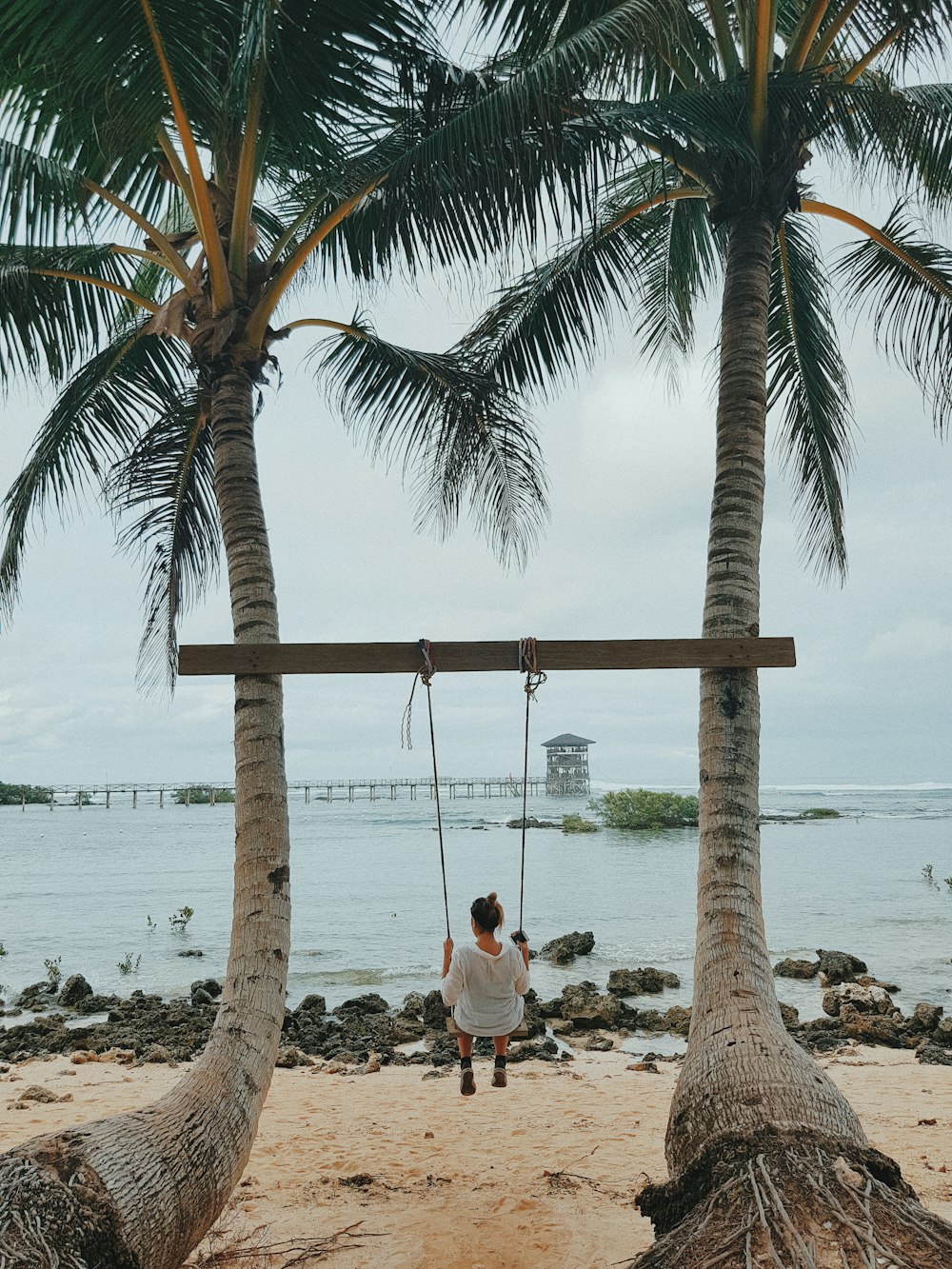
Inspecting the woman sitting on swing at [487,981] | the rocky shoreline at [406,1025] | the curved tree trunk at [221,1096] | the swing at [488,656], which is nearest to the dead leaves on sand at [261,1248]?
the curved tree trunk at [221,1096]

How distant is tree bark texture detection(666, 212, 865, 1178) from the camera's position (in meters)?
3.52

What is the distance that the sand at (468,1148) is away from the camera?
4.32 m

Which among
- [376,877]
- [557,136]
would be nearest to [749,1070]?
[557,136]

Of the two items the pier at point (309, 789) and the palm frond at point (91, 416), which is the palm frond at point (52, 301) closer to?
the palm frond at point (91, 416)

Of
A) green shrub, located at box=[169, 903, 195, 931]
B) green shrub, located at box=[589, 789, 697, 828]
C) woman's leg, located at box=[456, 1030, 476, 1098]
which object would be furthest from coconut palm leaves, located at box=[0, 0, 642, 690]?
green shrub, located at box=[589, 789, 697, 828]

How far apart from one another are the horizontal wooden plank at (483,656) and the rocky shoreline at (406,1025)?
503 cm

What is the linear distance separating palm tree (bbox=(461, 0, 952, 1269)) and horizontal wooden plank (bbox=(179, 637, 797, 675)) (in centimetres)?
24

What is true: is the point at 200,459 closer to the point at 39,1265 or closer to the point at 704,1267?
the point at 39,1265

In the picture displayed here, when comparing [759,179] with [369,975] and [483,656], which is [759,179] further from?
[369,975]

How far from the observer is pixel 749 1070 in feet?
12.0

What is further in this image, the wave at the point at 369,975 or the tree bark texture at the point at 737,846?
the wave at the point at 369,975

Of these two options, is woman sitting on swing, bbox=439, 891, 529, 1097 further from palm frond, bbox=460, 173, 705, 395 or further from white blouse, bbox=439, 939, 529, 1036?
palm frond, bbox=460, 173, 705, 395

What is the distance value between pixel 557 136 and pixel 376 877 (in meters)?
23.8

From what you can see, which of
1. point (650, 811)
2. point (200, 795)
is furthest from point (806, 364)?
point (200, 795)
